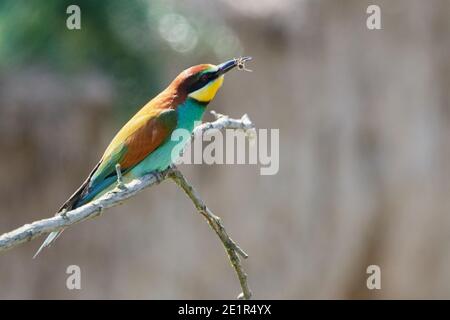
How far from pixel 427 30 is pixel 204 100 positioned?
270 cm

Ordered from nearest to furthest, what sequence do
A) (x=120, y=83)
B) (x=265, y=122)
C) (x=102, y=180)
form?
(x=102, y=180) → (x=120, y=83) → (x=265, y=122)

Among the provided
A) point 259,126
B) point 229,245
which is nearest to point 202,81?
point 229,245

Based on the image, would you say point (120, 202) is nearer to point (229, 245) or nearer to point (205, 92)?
point (229, 245)

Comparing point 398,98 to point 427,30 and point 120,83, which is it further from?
point 120,83

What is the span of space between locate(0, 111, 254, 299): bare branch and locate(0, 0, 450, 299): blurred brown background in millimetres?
2085

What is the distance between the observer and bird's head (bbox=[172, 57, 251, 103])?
2475 mm

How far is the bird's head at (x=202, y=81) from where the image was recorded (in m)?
2.47

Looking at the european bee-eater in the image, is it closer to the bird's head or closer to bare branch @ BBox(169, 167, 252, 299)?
the bird's head

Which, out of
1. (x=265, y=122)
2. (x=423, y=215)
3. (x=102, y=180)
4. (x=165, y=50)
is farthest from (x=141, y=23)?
(x=102, y=180)

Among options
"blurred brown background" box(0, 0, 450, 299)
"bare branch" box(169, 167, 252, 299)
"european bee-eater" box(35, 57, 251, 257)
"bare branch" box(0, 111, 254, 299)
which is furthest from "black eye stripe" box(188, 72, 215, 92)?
"blurred brown background" box(0, 0, 450, 299)

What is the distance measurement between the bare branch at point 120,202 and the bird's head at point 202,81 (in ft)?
0.43

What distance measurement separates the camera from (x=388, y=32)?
4.92 meters

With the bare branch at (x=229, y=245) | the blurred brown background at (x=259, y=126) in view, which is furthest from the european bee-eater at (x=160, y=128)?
the blurred brown background at (x=259, y=126)

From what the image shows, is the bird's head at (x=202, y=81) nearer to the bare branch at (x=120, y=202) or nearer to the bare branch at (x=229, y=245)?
the bare branch at (x=120, y=202)
